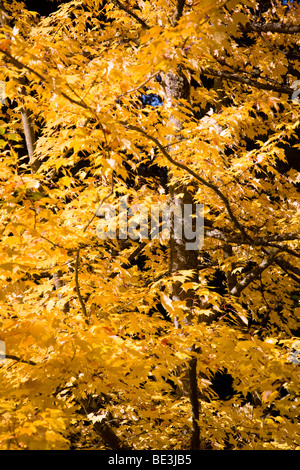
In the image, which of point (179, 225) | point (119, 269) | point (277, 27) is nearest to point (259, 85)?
point (277, 27)

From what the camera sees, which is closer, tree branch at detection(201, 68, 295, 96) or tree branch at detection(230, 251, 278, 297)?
tree branch at detection(201, 68, 295, 96)

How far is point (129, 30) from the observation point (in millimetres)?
5766

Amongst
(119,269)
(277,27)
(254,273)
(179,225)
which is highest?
(277,27)

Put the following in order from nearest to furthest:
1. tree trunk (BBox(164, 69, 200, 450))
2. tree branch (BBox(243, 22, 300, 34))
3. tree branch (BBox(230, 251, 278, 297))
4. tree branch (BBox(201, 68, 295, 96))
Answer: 1. tree branch (BBox(243, 22, 300, 34))
2. tree branch (BBox(201, 68, 295, 96))
3. tree trunk (BBox(164, 69, 200, 450))
4. tree branch (BBox(230, 251, 278, 297))

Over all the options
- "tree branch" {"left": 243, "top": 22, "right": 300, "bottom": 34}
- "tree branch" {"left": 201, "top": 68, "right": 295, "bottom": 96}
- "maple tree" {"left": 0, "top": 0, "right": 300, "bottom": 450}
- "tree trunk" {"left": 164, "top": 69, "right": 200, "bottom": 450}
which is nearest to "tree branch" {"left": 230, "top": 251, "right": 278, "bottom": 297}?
"maple tree" {"left": 0, "top": 0, "right": 300, "bottom": 450}

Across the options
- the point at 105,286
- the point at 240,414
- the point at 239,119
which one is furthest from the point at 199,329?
the point at 239,119

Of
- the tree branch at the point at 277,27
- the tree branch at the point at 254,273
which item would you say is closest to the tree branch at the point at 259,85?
the tree branch at the point at 277,27

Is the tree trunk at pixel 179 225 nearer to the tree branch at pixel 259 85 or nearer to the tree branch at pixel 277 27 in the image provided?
the tree branch at pixel 259 85

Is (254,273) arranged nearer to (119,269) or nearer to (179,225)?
(179,225)

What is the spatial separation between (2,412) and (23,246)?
1374mm

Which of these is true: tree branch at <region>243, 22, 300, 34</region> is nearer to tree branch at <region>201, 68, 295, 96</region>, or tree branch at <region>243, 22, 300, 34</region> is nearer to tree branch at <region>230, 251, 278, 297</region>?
tree branch at <region>201, 68, 295, 96</region>

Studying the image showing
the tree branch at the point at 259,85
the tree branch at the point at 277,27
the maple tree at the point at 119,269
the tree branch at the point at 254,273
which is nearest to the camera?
the maple tree at the point at 119,269

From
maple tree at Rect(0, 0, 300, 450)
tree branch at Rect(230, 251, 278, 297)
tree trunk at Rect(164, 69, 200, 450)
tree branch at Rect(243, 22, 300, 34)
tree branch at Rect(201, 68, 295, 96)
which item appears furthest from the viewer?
tree branch at Rect(230, 251, 278, 297)
